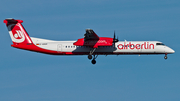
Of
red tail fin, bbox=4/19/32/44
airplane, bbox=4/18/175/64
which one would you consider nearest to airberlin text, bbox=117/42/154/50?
airplane, bbox=4/18/175/64

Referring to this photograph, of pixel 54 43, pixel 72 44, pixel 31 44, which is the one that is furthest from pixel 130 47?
pixel 31 44

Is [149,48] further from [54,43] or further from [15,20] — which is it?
[15,20]

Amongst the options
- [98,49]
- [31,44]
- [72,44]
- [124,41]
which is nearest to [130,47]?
[124,41]

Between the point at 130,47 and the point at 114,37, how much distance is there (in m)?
2.47

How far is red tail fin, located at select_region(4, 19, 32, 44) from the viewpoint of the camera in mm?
41394

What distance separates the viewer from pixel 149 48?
3931cm

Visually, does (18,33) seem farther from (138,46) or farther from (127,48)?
(138,46)

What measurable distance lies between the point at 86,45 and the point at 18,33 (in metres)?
9.62

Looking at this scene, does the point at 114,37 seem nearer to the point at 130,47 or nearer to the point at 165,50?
the point at 130,47

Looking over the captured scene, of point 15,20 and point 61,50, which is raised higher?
point 15,20

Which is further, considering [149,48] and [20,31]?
[20,31]

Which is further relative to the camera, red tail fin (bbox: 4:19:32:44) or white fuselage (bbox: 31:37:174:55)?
red tail fin (bbox: 4:19:32:44)

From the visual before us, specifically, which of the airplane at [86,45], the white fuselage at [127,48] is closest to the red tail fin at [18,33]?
the airplane at [86,45]

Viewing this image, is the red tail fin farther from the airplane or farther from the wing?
the wing
